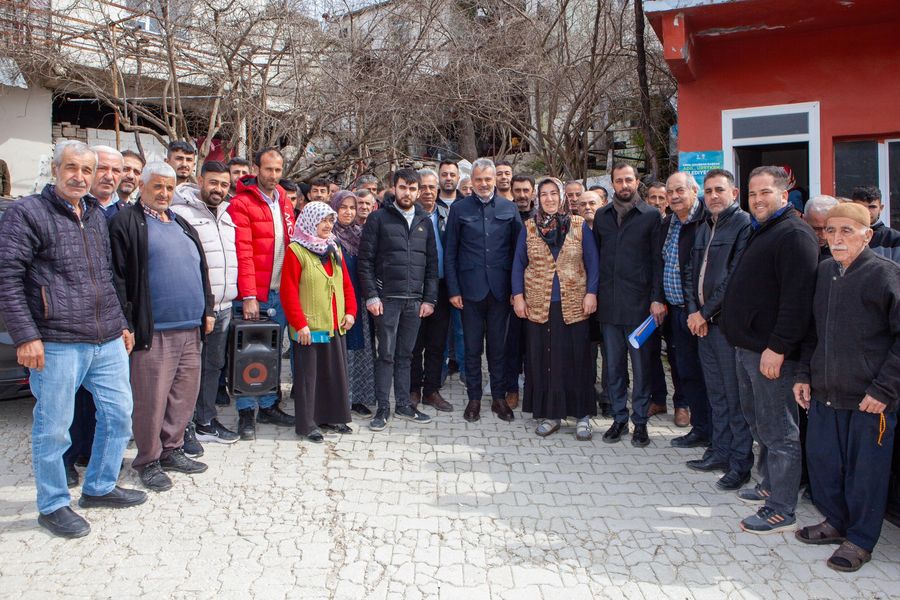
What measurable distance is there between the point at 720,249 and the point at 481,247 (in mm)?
2024

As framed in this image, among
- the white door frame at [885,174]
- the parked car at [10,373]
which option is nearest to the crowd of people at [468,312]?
the parked car at [10,373]

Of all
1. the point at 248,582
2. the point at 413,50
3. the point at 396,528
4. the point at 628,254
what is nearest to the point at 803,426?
the point at 628,254

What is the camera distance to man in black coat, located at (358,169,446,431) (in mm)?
5695

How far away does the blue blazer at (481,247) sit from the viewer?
5832 mm

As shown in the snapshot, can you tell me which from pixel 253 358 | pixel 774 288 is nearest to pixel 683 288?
pixel 774 288

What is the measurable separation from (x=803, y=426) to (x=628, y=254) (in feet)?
5.50

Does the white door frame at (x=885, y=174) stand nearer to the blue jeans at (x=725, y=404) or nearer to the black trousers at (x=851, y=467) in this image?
the blue jeans at (x=725, y=404)

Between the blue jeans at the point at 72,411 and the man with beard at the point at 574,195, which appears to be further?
the man with beard at the point at 574,195

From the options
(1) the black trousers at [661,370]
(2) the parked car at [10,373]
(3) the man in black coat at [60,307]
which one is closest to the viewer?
(3) the man in black coat at [60,307]

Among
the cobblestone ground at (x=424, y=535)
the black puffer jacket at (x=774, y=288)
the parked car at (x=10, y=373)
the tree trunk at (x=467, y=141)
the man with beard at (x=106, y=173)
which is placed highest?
the tree trunk at (x=467, y=141)

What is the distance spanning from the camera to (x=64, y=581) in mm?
3232

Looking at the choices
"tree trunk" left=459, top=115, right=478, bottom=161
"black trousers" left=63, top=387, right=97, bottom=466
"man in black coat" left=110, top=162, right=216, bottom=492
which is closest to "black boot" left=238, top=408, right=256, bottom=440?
"man in black coat" left=110, top=162, right=216, bottom=492

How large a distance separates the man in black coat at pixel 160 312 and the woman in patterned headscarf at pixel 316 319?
74 centimetres

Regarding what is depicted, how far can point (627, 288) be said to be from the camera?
520cm
